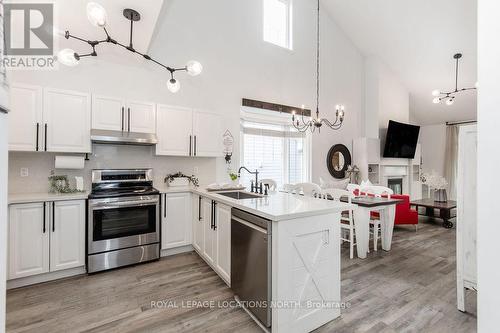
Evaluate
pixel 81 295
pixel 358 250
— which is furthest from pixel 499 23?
pixel 81 295

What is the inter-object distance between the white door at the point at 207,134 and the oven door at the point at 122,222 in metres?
1.02

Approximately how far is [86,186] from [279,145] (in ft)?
11.6

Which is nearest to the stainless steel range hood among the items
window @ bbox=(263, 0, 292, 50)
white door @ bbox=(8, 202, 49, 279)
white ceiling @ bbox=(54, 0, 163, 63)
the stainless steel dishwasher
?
white door @ bbox=(8, 202, 49, 279)

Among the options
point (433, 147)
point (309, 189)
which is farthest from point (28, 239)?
point (433, 147)

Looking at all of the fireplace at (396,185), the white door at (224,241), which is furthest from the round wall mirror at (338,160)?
the white door at (224,241)

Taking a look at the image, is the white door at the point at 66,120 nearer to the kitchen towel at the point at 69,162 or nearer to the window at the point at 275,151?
the kitchen towel at the point at 69,162

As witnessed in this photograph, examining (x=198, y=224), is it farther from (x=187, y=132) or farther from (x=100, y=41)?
(x=100, y=41)

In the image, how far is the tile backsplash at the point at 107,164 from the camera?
2.90m

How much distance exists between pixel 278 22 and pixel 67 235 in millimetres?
5426

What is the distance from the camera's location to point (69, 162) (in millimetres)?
2916

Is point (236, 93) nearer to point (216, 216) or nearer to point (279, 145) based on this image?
point (279, 145)

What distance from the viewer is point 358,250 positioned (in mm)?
3361

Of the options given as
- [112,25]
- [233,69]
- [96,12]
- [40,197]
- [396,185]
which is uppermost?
[233,69]

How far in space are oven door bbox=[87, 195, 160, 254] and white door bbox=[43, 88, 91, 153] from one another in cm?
75
